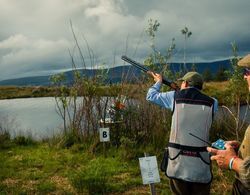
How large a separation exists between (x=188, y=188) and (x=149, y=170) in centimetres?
54

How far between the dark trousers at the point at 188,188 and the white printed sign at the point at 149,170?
0.32m

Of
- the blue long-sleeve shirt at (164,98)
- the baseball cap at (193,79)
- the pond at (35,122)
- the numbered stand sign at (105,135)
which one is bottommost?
the pond at (35,122)

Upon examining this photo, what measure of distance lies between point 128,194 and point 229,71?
3646 mm

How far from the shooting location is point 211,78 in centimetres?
6041

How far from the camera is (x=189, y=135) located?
14.9 ft

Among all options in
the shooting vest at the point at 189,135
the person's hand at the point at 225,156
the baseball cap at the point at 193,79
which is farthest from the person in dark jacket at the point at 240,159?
the baseball cap at the point at 193,79

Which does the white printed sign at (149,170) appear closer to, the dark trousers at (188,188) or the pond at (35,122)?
the dark trousers at (188,188)

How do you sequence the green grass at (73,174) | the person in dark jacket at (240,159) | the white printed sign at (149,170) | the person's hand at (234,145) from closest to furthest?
the person in dark jacket at (240,159) → the person's hand at (234,145) → the white printed sign at (149,170) → the green grass at (73,174)

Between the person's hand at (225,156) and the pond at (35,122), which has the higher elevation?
the person's hand at (225,156)

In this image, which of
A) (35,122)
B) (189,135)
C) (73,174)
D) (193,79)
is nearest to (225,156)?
(189,135)

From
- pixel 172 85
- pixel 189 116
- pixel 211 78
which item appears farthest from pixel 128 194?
pixel 211 78

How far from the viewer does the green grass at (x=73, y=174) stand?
22.4 feet

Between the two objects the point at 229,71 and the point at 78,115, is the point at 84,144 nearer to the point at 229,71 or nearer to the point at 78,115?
the point at 78,115

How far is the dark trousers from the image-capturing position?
4711 millimetres
